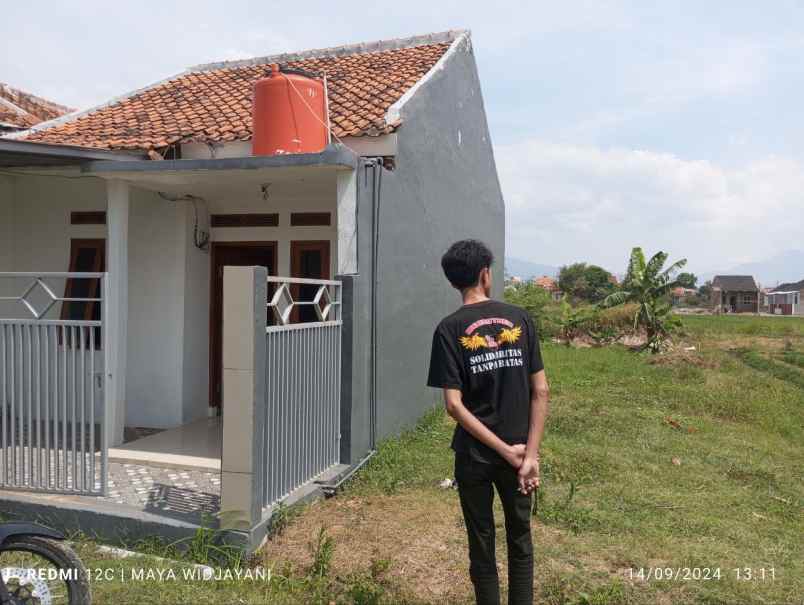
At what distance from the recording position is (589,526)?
15.3 ft

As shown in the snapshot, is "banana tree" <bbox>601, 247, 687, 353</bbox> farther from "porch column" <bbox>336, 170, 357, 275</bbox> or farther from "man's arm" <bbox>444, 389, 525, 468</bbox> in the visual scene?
"man's arm" <bbox>444, 389, 525, 468</bbox>

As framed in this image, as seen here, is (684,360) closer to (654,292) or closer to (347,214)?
(654,292)

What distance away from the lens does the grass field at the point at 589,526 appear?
371cm

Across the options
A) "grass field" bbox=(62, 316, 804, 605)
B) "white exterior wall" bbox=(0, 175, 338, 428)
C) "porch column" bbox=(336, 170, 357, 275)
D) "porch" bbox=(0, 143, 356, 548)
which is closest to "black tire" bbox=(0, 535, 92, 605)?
"grass field" bbox=(62, 316, 804, 605)

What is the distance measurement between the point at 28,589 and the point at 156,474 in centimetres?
266

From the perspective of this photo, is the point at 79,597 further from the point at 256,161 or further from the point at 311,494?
the point at 256,161

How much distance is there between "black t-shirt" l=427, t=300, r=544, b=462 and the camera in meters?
2.96

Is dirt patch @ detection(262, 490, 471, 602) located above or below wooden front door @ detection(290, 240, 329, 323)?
below

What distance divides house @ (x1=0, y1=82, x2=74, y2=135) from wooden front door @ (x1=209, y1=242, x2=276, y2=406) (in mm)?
3221

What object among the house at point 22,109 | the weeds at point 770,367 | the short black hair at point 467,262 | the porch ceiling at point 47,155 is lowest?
the weeds at point 770,367

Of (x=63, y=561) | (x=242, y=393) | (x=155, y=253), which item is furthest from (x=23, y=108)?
(x=63, y=561)

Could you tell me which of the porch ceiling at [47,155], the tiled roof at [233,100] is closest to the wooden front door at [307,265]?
the tiled roof at [233,100]

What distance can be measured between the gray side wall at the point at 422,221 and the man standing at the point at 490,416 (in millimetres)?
3376

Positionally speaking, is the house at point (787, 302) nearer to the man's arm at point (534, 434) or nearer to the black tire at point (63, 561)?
the man's arm at point (534, 434)
